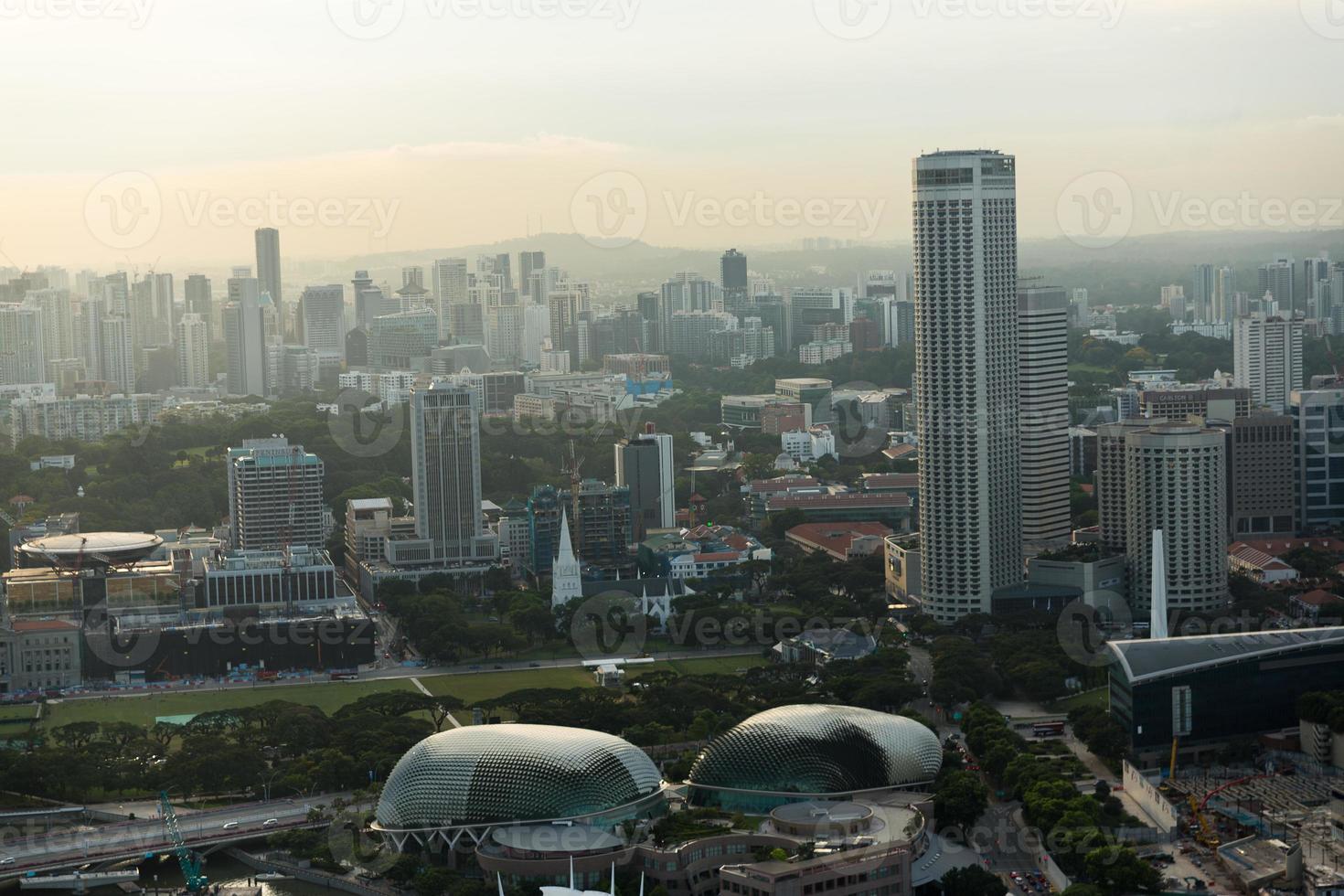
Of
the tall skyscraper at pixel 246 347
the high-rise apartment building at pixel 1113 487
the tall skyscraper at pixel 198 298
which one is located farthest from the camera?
the tall skyscraper at pixel 198 298

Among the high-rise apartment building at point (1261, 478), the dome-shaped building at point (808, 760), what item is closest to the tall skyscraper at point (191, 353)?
the high-rise apartment building at point (1261, 478)

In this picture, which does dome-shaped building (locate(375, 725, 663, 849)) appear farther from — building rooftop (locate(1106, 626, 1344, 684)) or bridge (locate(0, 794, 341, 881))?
building rooftop (locate(1106, 626, 1344, 684))

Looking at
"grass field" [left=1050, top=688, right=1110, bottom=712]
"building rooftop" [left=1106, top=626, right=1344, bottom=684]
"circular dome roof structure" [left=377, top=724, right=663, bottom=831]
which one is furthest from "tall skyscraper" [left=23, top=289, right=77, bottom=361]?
"building rooftop" [left=1106, top=626, right=1344, bottom=684]

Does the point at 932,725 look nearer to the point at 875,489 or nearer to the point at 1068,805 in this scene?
the point at 1068,805

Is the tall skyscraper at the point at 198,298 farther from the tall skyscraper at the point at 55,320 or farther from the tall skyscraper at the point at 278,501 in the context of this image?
the tall skyscraper at the point at 278,501

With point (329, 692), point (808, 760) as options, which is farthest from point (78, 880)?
point (329, 692)

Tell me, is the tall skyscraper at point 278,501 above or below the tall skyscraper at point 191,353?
below
